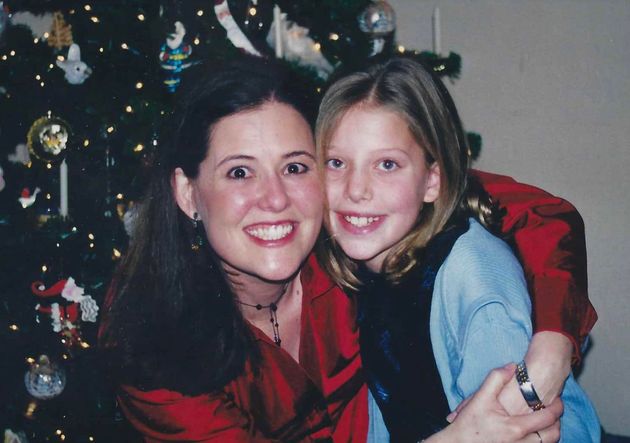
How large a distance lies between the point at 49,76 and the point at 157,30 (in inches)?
20.8

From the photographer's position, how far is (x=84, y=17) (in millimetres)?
2230

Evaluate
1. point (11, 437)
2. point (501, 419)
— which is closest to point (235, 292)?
point (501, 419)

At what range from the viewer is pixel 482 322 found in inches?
50.2

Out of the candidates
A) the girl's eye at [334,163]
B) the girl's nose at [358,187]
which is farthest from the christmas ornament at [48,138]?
the girl's nose at [358,187]

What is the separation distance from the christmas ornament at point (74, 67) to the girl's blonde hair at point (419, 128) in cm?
113

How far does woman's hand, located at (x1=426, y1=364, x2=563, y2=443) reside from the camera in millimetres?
1239

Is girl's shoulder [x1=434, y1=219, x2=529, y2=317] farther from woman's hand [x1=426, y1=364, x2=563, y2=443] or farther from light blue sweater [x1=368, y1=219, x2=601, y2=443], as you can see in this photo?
woman's hand [x1=426, y1=364, x2=563, y2=443]

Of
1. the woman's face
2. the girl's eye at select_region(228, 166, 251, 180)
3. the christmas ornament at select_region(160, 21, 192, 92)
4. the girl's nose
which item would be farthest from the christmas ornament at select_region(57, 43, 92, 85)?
the girl's nose

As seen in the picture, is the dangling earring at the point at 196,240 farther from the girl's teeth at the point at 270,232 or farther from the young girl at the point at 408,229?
the young girl at the point at 408,229

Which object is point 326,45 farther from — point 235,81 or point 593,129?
point 593,129

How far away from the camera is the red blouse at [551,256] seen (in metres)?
1.38

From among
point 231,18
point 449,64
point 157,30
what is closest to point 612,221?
point 449,64

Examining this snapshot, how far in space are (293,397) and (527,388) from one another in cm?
74

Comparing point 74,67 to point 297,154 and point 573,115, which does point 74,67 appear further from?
point 573,115
